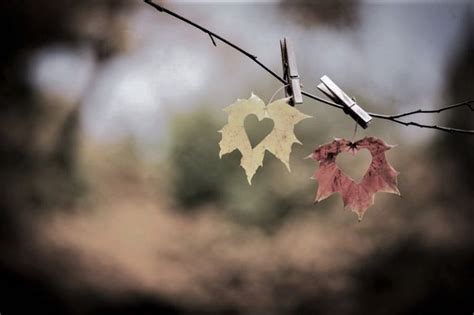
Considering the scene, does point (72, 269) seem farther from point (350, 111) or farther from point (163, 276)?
point (350, 111)

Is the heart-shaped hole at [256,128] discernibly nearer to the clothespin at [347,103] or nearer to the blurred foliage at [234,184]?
the blurred foliage at [234,184]

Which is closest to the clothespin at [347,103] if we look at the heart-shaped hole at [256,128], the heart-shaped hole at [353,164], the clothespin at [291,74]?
the clothespin at [291,74]

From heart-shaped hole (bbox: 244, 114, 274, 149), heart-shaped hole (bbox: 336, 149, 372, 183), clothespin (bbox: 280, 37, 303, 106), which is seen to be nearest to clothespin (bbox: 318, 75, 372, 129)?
clothespin (bbox: 280, 37, 303, 106)

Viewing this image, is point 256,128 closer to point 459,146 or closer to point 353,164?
point 353,164

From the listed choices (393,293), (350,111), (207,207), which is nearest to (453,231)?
(393,293)

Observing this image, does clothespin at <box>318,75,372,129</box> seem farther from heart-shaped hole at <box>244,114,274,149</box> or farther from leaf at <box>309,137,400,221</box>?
heart-shaped hole at <box>244,114,274,149</box>

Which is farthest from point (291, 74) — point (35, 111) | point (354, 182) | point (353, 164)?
point (35, 111)
